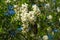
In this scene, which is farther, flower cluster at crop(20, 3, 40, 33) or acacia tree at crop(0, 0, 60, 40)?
acacia tree at crop(0, 0, 60, 40)

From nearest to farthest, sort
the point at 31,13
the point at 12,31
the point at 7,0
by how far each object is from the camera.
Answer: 1. the point at 31,13
2. the point at 12,31
3. the point at 7,0

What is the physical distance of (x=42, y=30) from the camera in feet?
32.2

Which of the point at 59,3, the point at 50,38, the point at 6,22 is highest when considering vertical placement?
the point at 59,3

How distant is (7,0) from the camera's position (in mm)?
10430

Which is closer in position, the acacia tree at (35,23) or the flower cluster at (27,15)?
the flower cluster at (27,15)

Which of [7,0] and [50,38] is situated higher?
[7,0]

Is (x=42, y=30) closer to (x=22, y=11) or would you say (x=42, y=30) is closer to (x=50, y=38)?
(x=50, y=38)

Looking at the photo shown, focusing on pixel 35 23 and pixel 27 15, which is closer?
pixel 27 15

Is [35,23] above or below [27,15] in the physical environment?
below

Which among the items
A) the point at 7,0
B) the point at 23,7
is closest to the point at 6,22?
the point at 7,0

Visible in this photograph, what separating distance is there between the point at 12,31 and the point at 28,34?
2.89 ft

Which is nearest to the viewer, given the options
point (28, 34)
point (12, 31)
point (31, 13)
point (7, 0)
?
point (31, 13)

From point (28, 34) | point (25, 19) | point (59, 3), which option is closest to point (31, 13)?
point (25, 19)

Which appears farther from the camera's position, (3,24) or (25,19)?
(3,24)
